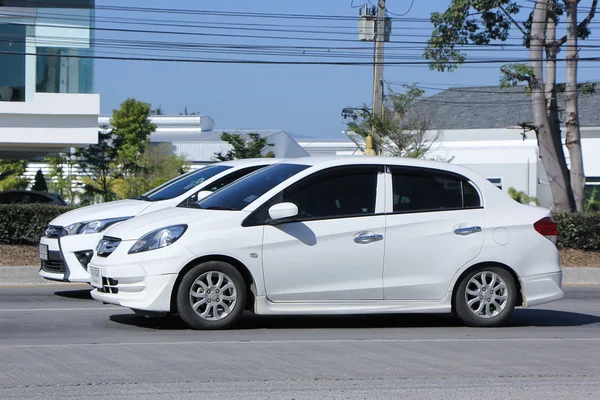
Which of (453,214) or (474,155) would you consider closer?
(453,214)

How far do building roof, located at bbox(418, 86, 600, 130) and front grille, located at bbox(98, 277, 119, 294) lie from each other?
42.9 metres

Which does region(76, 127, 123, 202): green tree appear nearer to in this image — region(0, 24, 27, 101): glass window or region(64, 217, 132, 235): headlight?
region(0, 24, 27, 101): glass window

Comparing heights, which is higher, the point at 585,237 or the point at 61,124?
the point at 61,124

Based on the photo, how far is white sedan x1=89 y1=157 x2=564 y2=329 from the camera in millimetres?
8805

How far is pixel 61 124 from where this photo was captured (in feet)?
82.3

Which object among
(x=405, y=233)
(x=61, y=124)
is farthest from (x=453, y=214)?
(x=61, y=124)

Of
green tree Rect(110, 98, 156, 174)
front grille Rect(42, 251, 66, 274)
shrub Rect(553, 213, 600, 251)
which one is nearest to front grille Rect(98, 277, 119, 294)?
front grille Rect(42, 251, 66, 274)

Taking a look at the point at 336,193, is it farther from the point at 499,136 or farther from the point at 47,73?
the point at 499,136

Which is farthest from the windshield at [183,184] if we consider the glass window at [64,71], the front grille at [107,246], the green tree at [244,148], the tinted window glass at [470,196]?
the green tree at [244,148]

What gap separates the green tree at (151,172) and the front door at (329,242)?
28809mm

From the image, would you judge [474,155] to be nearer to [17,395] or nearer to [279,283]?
[279,283]

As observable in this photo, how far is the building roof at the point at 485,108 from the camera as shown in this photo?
170 feet

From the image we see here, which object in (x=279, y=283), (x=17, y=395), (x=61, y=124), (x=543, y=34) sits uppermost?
(x=543, y=34)

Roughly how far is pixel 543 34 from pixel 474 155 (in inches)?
835
